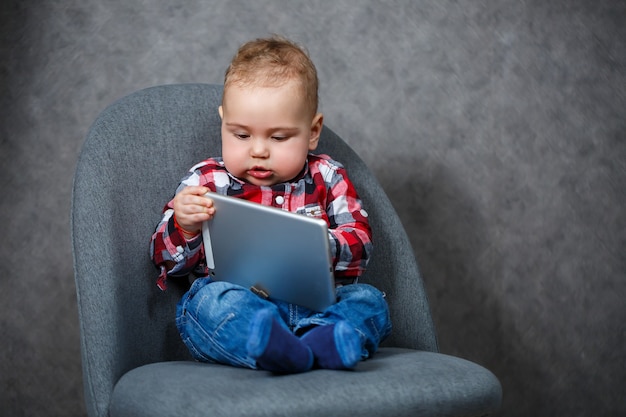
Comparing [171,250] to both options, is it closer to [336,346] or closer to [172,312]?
[172,312]

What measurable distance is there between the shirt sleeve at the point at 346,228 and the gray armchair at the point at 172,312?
0.12m

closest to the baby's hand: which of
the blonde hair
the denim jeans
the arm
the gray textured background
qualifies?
the arm

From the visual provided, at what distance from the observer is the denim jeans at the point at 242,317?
4.25 ft

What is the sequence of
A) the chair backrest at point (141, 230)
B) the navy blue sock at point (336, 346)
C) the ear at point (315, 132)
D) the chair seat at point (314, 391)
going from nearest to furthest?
the chair seat at point (314, 391) < the navy blue sock at point (336, 346) < the chair backrest at point (141, 230) < the ear at point (315, 132)

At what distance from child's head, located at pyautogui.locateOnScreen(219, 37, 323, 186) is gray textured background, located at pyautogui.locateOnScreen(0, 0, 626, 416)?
661 mm

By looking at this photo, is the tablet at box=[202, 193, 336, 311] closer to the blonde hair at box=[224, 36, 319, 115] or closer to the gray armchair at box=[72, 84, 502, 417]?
the gray armchair at box=[72, 84, 502, 417]

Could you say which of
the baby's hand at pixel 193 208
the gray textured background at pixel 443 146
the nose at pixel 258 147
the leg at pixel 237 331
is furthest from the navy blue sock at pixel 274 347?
the gray textured background at pixel 443 146

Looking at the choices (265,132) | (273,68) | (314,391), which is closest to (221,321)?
(314,391)

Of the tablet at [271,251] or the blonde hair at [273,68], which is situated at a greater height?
the blonde hair at [273,68]

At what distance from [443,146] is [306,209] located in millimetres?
779

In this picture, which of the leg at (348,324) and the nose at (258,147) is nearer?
the leg at (348,324)

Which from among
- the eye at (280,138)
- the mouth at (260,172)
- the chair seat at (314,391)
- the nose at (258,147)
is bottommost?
the chair seat at (314,391)

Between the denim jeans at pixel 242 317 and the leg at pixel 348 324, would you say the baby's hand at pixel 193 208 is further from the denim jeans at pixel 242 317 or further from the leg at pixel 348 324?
the leg at pixel 348 324

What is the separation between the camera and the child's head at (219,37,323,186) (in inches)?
57.4
